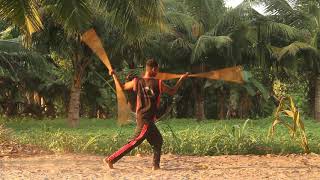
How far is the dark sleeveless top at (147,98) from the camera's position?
7785 mm

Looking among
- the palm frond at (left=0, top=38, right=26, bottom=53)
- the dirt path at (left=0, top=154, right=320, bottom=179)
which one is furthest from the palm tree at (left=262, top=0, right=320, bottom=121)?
the dirt path at (left=0, top=154, right=320, bottom=179)

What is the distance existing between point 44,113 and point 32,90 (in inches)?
92.3

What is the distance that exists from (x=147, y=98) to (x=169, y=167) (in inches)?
47.8

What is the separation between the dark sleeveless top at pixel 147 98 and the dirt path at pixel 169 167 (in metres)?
0.79

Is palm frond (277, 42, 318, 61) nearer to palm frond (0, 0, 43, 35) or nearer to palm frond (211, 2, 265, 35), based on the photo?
palm frond (211, 2, 265, 35)

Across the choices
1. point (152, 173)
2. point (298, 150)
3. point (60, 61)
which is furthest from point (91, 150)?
point (60, 61)

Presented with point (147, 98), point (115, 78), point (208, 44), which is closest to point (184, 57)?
point (208, 44)

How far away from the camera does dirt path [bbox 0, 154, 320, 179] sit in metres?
7.45

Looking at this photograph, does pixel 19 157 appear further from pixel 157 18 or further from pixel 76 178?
pixel 157 18

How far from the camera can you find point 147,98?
7.80 m

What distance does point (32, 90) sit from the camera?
25250mm

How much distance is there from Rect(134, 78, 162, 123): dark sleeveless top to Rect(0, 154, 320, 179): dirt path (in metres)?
0.79

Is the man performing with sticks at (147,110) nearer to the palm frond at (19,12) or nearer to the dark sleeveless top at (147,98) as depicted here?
the dark sleeveless top at (147,98)

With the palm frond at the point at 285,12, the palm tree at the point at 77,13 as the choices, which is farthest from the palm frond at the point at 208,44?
the palm tree at the point at 77,13
